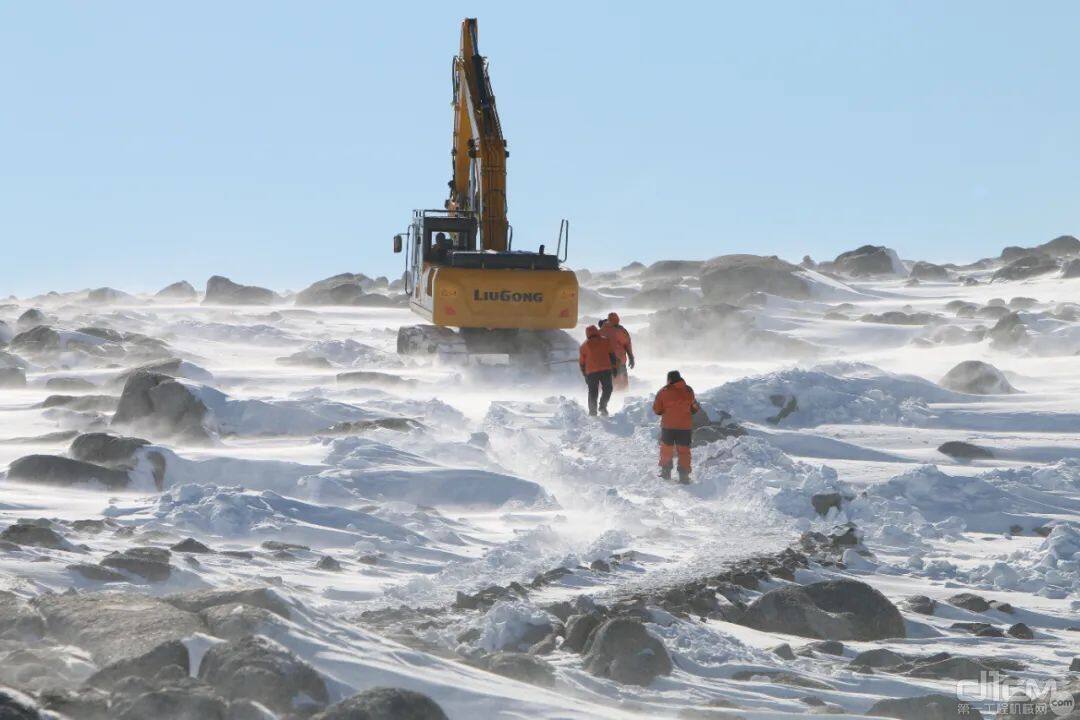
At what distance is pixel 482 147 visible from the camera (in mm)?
24047

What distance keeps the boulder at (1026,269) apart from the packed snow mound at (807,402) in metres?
33.4

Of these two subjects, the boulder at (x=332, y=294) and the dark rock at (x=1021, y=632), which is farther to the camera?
the boulder at (x=332, y=294)

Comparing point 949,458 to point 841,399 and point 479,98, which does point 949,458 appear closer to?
point 841,399

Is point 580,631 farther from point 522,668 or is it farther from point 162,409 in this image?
point 162,409

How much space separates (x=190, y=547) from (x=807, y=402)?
34.1ft

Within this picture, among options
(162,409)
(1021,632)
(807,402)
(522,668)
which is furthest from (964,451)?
(522,668)

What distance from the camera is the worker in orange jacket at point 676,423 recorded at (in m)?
14.5

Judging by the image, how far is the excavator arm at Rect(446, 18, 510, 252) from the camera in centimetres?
2414

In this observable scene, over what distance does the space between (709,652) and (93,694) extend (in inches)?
139

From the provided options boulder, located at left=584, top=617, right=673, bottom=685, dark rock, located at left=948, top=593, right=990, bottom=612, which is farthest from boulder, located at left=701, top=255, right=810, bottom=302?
boulder, located at left=584, top=617, right=673, bottom=685

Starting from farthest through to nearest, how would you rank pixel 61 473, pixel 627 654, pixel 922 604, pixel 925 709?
pixel 61 473
pixel 922 604
pixel 627 654
pixel 925 709

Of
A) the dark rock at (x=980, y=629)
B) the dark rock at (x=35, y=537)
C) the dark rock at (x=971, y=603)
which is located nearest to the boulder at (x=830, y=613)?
the dark rock at (x=980, y=629)

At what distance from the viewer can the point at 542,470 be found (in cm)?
1466

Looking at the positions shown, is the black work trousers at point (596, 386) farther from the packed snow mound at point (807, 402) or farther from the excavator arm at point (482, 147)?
the excavator arm at point (482, 147)
